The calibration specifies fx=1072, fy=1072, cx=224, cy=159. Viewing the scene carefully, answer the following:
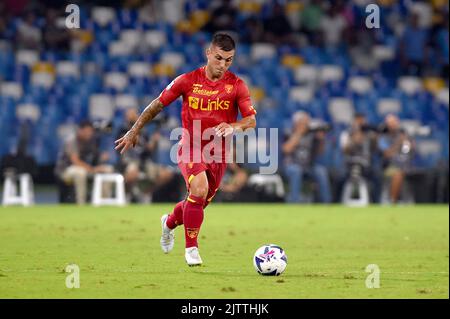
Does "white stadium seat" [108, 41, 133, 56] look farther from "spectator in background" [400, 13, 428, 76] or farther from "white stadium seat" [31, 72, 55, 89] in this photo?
"spectator in background" [400, 13, 428, 76]

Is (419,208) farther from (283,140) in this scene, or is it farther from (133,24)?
(133,24)

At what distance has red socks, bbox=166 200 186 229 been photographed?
38.4 feet

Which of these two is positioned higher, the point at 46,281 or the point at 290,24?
the point at 290,24

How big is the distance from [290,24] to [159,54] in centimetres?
404

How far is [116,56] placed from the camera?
26.9 metres

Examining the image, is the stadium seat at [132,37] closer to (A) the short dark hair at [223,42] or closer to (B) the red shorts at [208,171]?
(B) the red shorts at [208,171]

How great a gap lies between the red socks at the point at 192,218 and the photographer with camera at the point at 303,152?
1234 centimetres

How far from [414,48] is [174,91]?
18.9m

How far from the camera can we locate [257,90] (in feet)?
88.6

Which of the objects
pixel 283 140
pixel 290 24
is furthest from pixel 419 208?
pixel 290 24

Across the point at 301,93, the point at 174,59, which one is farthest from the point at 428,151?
the point at 174,59

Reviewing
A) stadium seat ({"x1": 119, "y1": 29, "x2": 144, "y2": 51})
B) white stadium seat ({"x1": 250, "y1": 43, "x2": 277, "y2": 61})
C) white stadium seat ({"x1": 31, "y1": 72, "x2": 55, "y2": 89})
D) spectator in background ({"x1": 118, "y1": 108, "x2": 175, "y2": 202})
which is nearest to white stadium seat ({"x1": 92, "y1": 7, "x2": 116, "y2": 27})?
stadium seat ({"x1": 119, "y1": 29, "x2": 144, "y2": 51})

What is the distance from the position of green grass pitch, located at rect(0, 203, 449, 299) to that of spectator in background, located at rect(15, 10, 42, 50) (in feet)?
21.6
